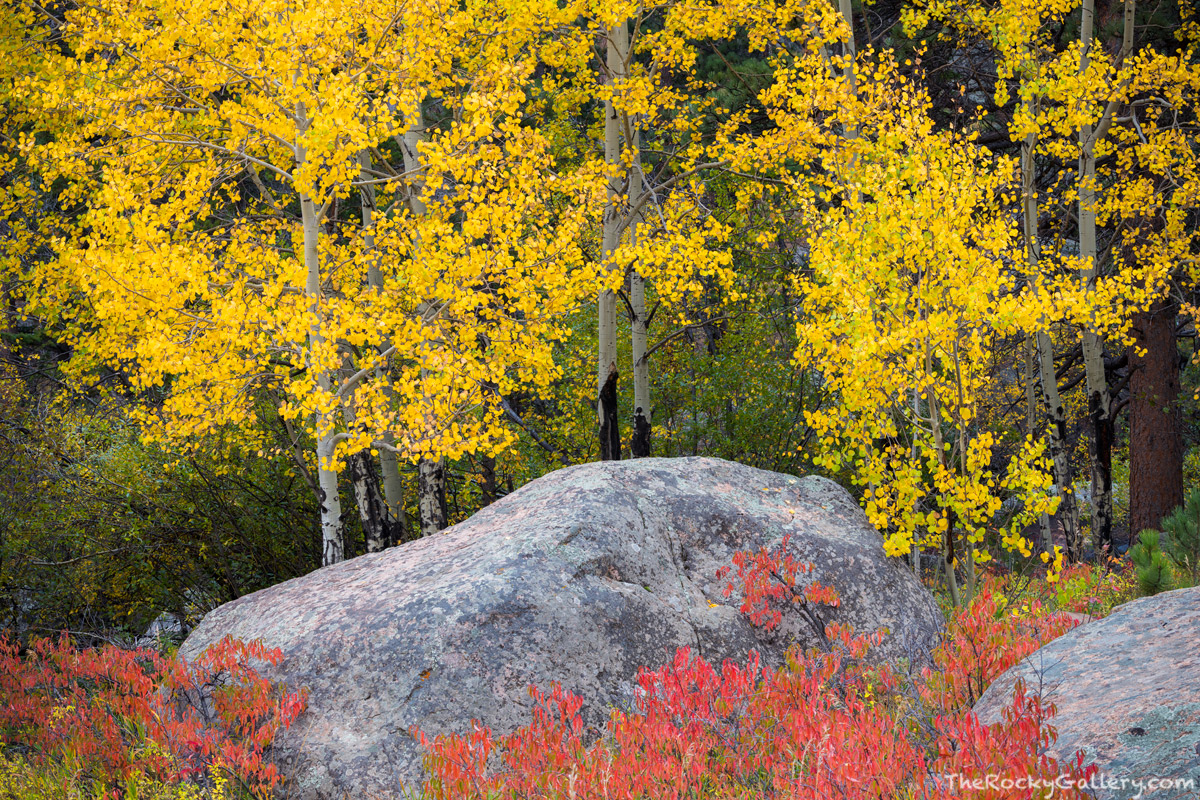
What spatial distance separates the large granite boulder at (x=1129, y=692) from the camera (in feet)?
10.3

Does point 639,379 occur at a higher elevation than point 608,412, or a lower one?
higher

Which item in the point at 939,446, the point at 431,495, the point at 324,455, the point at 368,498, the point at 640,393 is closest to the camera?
the point at 939,446

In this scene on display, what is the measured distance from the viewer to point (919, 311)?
6.51 metres

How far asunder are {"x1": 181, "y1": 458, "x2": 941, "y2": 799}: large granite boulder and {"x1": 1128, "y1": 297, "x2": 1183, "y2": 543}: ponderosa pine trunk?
26.0 feet

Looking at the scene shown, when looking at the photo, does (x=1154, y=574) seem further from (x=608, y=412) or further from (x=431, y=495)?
(x=431, y=495)

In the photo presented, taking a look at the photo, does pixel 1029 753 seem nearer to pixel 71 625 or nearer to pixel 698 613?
pixel 698 613

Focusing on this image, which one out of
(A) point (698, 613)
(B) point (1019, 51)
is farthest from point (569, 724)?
(B) point (1019, 51)

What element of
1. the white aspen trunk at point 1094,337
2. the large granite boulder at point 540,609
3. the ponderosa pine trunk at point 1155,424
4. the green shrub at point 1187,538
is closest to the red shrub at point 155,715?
the large granite boulder at point 540,609

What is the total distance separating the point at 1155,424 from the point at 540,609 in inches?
441

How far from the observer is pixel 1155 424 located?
12609 millimetres

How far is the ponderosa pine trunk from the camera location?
1253cm

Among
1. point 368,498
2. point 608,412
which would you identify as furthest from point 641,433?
point 368,498

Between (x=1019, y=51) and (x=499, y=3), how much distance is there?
19.9ft

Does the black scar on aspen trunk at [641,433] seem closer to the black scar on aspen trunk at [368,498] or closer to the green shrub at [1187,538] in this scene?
the black scar on aspen trunk at [368,498]
